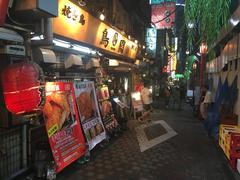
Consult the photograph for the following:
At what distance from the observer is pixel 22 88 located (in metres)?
4.95

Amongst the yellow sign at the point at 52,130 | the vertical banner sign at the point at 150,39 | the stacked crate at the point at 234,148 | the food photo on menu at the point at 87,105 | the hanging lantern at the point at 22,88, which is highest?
the vertical banner sign at the point at 150,39

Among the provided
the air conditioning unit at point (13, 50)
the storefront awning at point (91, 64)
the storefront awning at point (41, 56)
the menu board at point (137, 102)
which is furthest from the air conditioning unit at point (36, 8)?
the menu board at point (137, 102)

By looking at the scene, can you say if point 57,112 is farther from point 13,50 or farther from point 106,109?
point 106,109

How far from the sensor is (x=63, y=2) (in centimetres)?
799

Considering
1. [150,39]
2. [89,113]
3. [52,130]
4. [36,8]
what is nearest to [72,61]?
[89,113]

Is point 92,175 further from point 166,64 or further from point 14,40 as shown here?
point 166,64

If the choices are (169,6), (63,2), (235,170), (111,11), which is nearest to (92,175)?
(235,170)

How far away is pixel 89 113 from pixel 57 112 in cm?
241

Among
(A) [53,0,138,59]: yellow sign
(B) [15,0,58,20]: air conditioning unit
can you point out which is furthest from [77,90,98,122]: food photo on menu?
(B) [15,0,58,20]: air conditioning unit

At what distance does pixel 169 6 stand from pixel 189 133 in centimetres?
1088

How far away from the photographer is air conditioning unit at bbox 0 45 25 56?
5.46 meters

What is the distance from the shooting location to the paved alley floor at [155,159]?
24.7 feet

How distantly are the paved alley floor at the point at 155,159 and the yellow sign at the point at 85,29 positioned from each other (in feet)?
14.5

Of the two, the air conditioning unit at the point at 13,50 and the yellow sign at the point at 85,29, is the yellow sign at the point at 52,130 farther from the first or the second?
the yellow sign at the point at 85,29
